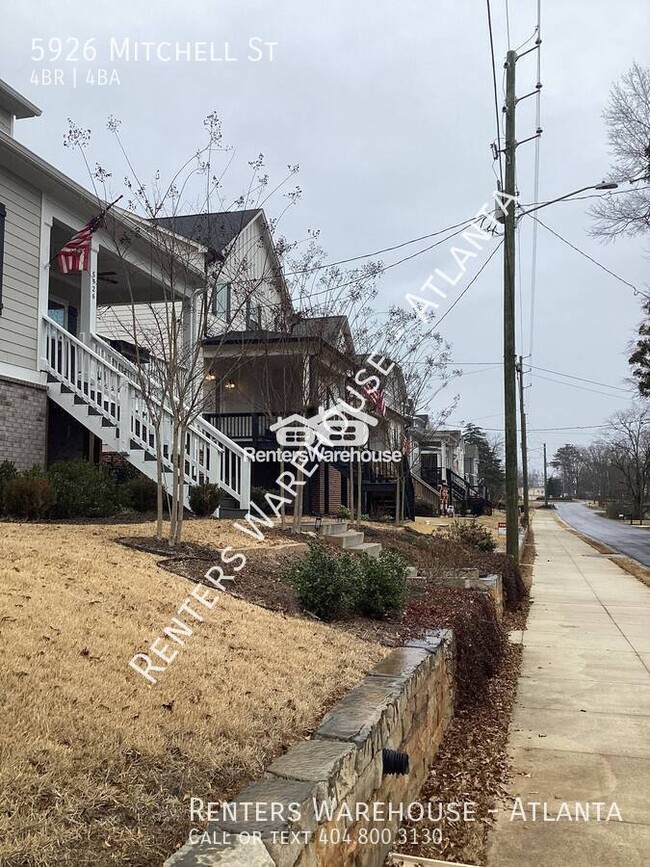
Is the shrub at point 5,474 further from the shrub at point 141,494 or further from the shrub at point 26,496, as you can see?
the shrub at point 141,494

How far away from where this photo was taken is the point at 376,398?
15.6 metres

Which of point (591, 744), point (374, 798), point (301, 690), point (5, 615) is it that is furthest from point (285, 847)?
point (591, 744)

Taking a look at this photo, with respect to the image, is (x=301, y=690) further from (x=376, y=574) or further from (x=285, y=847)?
(x=376, y=574)

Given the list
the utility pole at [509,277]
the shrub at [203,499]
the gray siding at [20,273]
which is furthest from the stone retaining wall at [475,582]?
the gray siding at [20,273]

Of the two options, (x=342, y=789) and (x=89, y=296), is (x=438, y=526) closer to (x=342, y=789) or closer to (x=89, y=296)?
(x=89, y=296)

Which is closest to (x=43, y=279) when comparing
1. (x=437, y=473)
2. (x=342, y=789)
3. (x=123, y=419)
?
(x=123, y=419)

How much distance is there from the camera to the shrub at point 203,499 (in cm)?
979

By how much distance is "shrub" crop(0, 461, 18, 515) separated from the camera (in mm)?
8059

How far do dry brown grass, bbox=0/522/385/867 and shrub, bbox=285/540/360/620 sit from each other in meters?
0.34

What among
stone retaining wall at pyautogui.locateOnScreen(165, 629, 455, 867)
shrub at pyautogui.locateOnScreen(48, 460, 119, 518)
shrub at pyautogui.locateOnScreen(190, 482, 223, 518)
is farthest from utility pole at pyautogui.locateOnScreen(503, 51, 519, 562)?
stone retaining wall at pyautogui.locateOnScreen(165, 629, 455, 867)

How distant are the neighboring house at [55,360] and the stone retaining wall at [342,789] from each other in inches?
260

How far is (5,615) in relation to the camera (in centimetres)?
351

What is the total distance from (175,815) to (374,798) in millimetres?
1061

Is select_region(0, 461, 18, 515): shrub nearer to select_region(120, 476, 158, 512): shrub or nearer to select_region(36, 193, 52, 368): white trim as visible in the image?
select_region(120, 476, 158, 512): shrub
